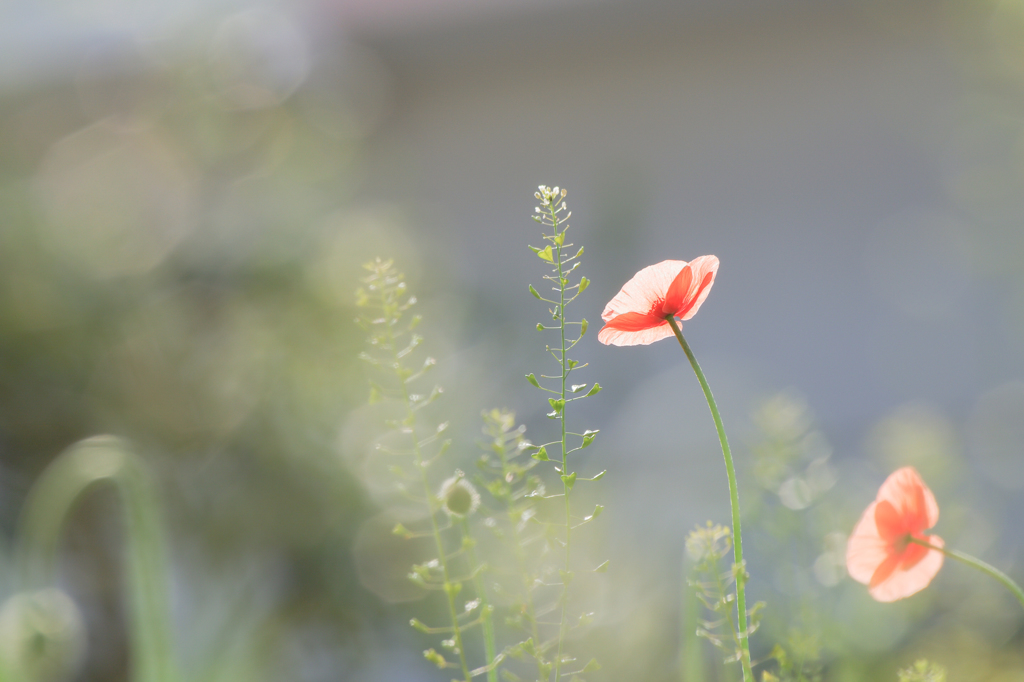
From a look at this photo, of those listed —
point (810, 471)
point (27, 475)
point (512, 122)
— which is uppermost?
point (512, 122)

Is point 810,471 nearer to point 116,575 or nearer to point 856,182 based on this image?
point 116,575

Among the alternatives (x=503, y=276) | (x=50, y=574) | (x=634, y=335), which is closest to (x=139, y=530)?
(x=50, y=574)

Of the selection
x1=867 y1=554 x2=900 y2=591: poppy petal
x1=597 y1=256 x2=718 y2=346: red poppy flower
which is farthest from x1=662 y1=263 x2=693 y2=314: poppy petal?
x1=867 y1=554 x2=900 y2=591: poppy petal

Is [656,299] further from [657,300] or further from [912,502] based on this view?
[912,502]

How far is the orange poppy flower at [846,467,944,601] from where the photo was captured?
247mm

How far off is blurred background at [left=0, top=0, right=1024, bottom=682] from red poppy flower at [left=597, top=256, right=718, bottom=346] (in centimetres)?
11

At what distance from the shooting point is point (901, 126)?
7.76 feet

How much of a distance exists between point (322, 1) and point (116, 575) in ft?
5.33

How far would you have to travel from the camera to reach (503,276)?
2199 millimetres

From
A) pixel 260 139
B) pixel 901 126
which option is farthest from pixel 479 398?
pixel 901 126

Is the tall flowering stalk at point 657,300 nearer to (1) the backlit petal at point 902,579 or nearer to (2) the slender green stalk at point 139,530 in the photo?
(1) the backlit petal at point 902,579

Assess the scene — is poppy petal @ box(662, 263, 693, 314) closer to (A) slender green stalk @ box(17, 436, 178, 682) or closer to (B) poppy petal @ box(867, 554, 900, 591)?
(B) poppy petal @ box(867, 554, 900, 591)

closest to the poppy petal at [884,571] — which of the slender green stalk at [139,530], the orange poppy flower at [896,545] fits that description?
the orange poppy flower at [896,545]

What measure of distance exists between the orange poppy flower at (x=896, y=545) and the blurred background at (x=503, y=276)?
0.03 m
